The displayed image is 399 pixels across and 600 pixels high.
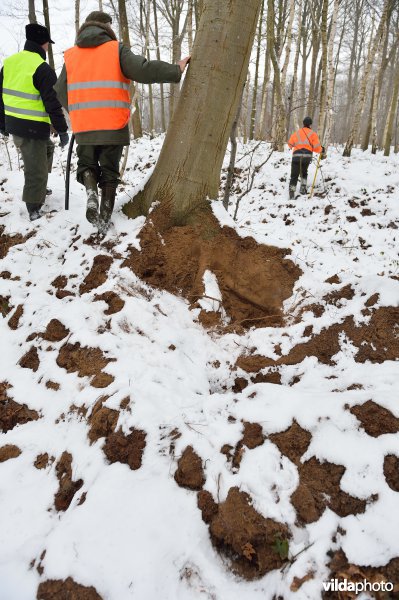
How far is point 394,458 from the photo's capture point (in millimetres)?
1588

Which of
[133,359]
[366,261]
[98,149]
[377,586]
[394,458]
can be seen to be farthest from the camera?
[366,261]

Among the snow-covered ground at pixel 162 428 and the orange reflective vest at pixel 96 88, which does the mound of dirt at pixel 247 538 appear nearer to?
the snow-covered ground at pixel 162 428

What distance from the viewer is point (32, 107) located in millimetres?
3822

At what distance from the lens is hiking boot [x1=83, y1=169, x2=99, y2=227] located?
325 cm

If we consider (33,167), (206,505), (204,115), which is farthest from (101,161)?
(206,505)

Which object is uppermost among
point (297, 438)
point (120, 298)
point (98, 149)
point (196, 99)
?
point (196, 99)

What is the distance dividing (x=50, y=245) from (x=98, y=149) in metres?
1.11

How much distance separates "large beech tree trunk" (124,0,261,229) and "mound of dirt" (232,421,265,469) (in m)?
1.95

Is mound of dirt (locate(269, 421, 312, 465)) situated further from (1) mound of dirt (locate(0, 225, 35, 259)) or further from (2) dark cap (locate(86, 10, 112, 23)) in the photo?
(2) dark cap (locate(86, 10, 112, 23))

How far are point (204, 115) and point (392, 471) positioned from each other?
2.89m

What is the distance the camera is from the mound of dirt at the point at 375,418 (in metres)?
1.70

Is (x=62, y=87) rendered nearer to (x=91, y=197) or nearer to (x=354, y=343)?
(x=91, y=197)

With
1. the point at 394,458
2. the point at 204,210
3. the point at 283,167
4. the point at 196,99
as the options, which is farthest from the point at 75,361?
the point at 283,167

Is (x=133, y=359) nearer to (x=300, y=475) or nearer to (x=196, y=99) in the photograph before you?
(x=300, y=475)
